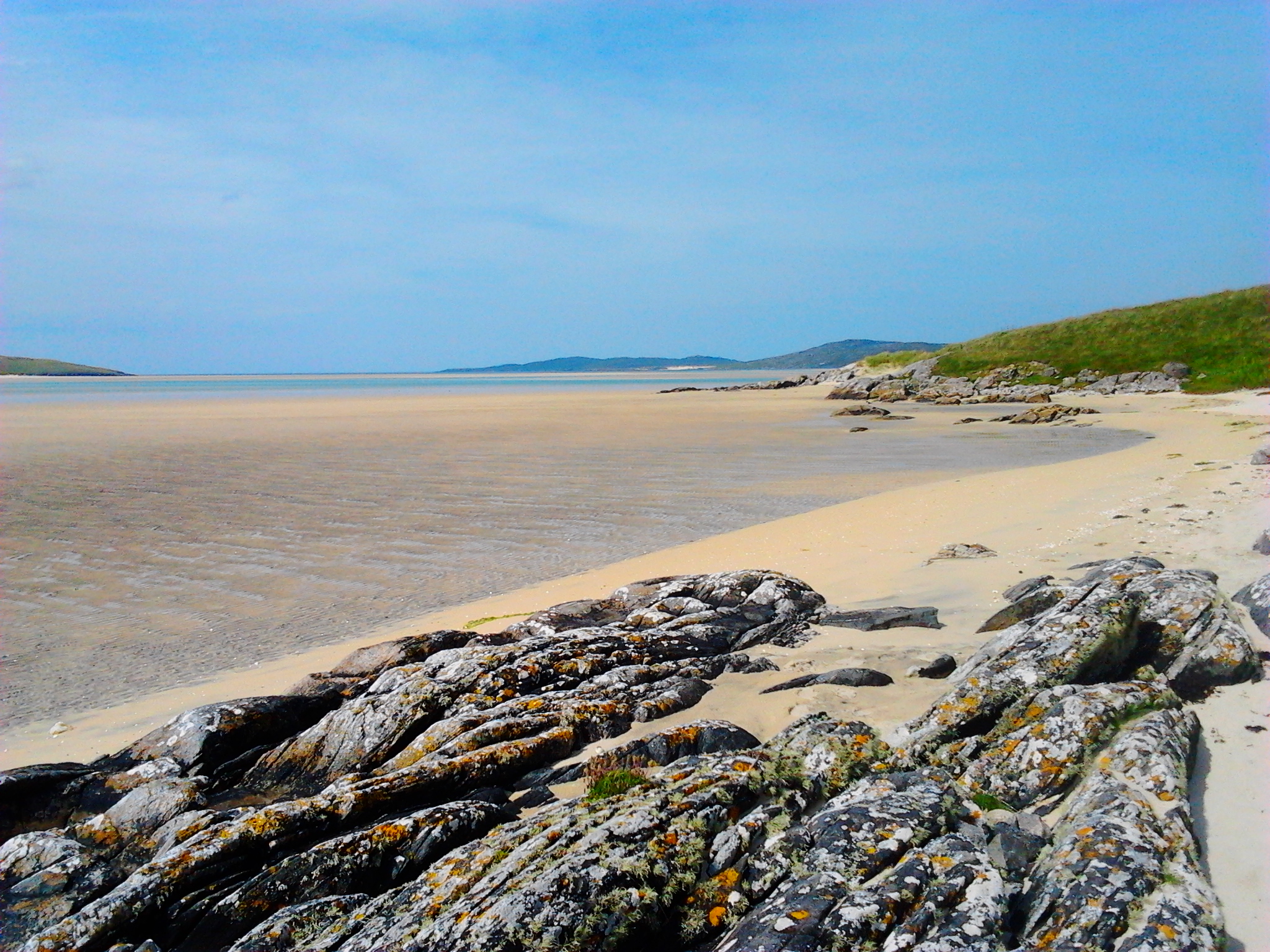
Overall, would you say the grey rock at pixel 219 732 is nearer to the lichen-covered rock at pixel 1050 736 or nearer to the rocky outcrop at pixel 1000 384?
the lichen-covered rock at pixel 1050 736

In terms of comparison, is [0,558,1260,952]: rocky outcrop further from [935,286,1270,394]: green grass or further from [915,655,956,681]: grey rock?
[935,286,1270,394]: green grass

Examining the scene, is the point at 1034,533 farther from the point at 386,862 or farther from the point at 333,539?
the point at 333,539

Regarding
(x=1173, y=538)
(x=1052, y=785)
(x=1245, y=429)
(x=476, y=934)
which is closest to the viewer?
(x=476, y=934)

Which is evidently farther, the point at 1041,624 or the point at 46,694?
the point at 46,694

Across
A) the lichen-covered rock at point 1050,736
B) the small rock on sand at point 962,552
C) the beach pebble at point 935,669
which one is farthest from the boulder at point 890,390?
the lichen-covered rock at point 1050,736

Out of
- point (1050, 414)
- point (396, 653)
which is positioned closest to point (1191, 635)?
point (396, 653)

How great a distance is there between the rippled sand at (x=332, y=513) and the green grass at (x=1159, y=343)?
20611 millimetres

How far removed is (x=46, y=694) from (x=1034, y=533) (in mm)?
15238

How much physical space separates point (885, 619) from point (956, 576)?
2.65m

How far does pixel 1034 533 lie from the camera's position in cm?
1377

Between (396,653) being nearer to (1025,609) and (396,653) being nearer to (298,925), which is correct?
(298,925)

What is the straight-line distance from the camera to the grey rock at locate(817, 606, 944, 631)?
950cm

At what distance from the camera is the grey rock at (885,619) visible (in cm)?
950

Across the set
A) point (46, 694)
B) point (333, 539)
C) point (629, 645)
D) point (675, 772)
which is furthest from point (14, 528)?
point (675, 772)
